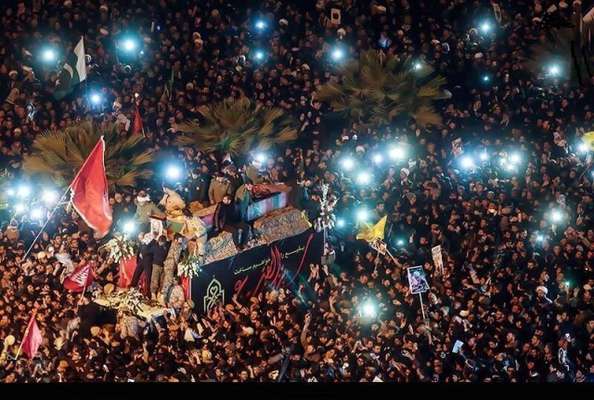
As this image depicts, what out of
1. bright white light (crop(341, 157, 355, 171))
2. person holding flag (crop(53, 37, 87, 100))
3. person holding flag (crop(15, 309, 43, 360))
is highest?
person holding flag (crop(53, 37, 87, 100))

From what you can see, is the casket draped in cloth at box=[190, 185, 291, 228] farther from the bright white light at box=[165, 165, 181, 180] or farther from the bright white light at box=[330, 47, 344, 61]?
the bright white light at box=[330, 47, 344, 61]

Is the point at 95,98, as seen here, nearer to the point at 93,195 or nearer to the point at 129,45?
the point at 129,45

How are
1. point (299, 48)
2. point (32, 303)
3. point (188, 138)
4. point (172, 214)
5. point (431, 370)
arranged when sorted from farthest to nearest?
point (299, 48), point (188, 138), point (172, 214), point (32, 303), point (431, 370)

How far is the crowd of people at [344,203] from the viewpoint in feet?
26.8

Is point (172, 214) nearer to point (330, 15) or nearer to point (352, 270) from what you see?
point (352, 270)

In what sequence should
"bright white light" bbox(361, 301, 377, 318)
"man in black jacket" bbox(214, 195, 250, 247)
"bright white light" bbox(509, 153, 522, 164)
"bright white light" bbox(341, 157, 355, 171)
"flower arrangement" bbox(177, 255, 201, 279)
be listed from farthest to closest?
1. "bright white light" bbox(341, 157, 355, 171)
2. "bright white light" bbox(509, 153, 522, 164)
3. "man in black jacket" bbox(214, 195, 250, 247)
4. "flower arrangement" bbox(177, 255, 201, 279)
5. "bright white light" bbox(361, 301, 377, 318)

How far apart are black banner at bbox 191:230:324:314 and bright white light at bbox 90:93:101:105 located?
9.35 feet

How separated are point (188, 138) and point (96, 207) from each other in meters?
2.06

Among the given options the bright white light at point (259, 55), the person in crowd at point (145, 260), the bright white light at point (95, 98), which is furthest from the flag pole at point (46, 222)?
the bright white light at point (259, 55)

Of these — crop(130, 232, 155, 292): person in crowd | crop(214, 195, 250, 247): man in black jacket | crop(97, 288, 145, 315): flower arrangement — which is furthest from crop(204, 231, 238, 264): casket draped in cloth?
crop(97, 288, 145, 315): flower arrangement

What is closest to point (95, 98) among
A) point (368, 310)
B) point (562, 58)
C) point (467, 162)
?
point (368, 310)

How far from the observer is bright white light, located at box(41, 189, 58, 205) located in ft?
31.7

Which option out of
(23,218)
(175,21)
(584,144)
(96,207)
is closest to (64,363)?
(96,207)

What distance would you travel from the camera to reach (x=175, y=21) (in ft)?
36.4
